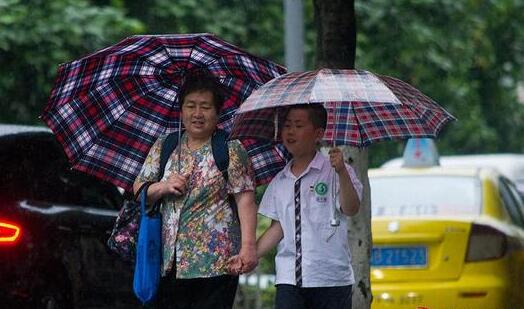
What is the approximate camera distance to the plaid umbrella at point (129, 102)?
677 centimetres

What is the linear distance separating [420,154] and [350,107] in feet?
22.0

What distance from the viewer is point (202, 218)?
6.16 metres

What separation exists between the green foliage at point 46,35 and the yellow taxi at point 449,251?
18.4 feet

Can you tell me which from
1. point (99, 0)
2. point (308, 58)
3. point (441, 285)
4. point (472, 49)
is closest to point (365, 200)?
point (441, 285)

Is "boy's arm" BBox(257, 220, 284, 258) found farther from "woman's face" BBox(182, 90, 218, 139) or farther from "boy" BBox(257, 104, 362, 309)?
"woman's face" BBox(182, 90, 218, 139)

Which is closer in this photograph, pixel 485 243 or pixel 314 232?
pixel 314 232

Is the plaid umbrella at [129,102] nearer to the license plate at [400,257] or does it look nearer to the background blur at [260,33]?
the license plate at [400,257]

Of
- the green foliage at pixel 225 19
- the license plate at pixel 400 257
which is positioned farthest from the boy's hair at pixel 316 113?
the green foliage at pixel 225 19

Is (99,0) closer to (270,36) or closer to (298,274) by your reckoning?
(270,36)

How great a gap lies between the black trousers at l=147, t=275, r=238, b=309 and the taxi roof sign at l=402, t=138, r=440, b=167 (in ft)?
24.3

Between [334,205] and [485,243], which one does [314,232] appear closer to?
[334,205]

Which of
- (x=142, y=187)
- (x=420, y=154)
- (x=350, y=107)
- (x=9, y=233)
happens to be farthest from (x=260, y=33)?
(x=142, y=187)

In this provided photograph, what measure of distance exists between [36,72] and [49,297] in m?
7.82

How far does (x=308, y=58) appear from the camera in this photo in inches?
759
